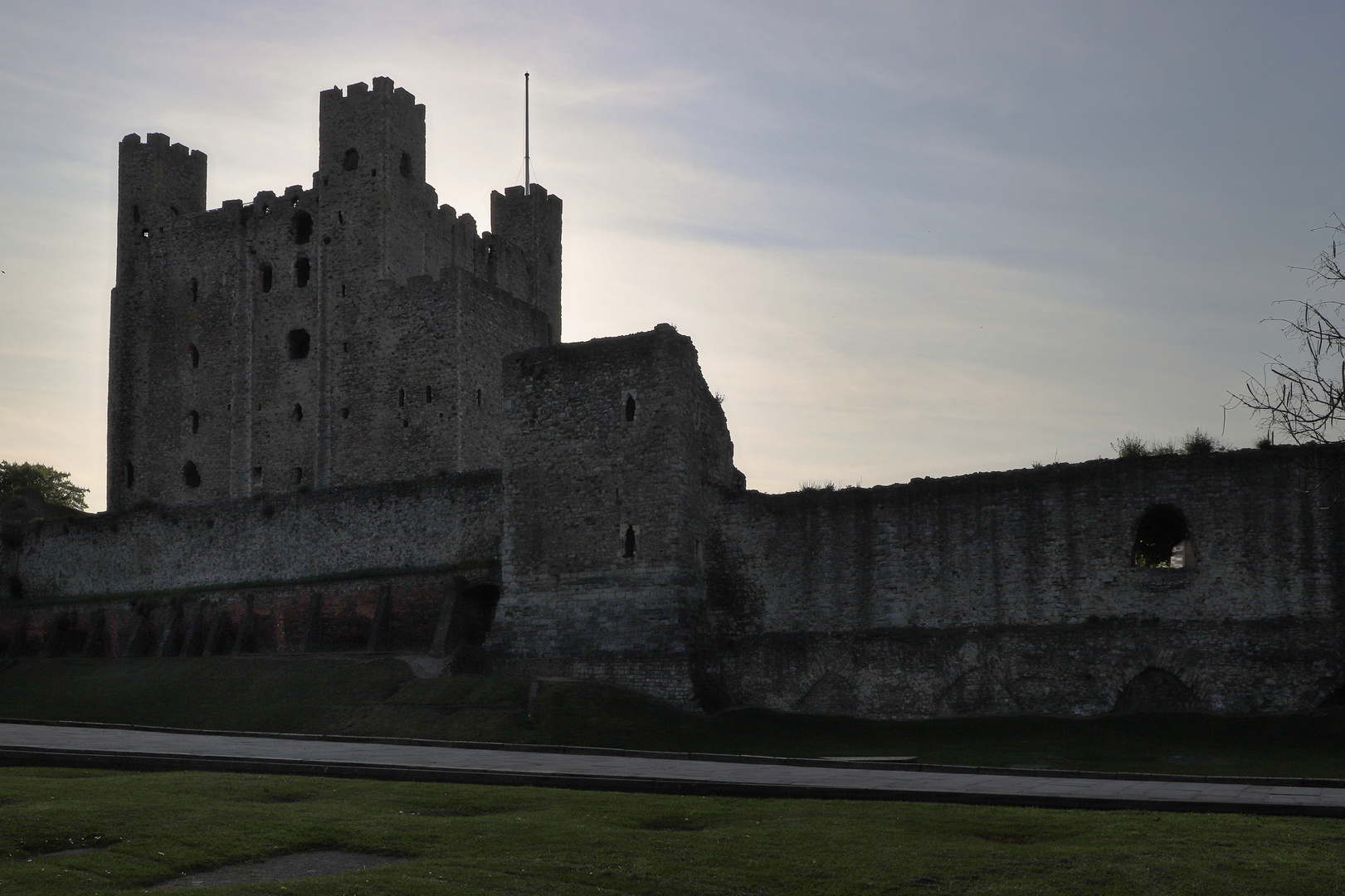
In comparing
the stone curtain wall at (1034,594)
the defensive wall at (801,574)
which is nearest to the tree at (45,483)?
the defensive wall at (801,574)

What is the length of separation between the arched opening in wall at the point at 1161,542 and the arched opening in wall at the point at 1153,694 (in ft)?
7.24

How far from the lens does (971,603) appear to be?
27016mm

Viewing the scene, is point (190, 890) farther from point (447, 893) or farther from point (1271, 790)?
point (1271, 790)

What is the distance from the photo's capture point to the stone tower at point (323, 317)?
155 ft

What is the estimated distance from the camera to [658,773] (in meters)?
17.6

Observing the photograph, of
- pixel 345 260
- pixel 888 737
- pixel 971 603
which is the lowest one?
pixel 888 737

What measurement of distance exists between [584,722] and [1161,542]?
11.9 m

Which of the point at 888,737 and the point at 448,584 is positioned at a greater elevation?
the point at 448,584

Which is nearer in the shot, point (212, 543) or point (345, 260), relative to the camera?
point (212, 543)

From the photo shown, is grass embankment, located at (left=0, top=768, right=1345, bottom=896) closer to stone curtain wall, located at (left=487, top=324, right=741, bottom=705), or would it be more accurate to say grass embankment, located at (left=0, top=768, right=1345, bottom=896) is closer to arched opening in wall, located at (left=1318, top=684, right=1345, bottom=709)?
arched opening in wall, located at (left=1318, top=684, right=1345, bottom=709)

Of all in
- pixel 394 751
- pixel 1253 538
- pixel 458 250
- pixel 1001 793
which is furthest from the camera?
pixel 458 250

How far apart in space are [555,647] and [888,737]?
821 cm

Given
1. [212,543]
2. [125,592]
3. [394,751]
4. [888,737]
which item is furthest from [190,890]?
[125,592]

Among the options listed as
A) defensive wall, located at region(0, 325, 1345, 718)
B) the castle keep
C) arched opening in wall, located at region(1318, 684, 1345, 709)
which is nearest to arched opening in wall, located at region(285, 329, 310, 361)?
the castle keep
